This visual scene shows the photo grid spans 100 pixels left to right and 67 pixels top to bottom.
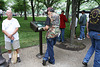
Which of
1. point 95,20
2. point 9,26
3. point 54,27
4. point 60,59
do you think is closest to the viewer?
point 95,20

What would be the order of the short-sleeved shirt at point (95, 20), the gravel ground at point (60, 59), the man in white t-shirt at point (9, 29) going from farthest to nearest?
the gravel ground at point (60, 59)
the man in white t-shirt at point (9, 29)
the short-sleeved shirt at point (95, 20)

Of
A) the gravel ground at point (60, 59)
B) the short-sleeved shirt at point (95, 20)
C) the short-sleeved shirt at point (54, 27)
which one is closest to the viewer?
the short-sleeved shirt at point (95, 20)

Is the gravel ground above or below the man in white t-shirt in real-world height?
below

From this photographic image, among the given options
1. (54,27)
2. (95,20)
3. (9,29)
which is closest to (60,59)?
(54,27)

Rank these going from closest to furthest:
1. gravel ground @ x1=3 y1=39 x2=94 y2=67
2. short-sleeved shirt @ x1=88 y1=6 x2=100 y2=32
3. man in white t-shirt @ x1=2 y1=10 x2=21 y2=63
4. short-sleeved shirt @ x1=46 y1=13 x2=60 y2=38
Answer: short-sleeved shirt @ x1=88 y1=6 x2=100 y2=32, short-sleeved shirt @ x1=46 y1=13 x2=60 y2=38, man in white t-shirt @ x1=2 y1=10 x2=21 y2=63, gravel ground @ x1=3 y1=39 x2=94 y2=67

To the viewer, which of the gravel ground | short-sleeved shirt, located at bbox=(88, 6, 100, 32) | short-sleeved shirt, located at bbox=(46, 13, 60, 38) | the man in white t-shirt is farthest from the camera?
the gravel ground

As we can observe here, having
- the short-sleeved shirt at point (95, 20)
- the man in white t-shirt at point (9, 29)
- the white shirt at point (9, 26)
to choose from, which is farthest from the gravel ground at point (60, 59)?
the short-sleeved shirt at point (95, 20)

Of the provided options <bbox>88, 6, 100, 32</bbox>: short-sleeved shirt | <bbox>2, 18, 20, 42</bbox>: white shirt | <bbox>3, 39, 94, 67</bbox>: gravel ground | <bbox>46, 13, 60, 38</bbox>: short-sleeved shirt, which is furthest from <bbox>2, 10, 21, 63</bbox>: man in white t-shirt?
<bbox>88, 6, 100, 32</bbox>: short-sleeved shirt

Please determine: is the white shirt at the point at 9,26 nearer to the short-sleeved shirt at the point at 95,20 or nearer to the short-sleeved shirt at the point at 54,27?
the short-sleeved shirt at the point at 54,27

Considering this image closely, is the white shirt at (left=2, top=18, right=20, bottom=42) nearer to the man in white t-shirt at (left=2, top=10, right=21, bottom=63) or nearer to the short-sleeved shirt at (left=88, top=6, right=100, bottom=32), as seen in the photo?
the man in white t-shirt at (left=2, top=10, right=21, bottom=63)

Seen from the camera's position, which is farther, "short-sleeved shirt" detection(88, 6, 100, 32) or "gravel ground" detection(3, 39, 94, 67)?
"gravel ground" detection(3, 39, 94, 67)

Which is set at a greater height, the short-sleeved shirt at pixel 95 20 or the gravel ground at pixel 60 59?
the short-sleeved shirt at pixel 95 20

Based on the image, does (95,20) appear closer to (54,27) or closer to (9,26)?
(54,27)

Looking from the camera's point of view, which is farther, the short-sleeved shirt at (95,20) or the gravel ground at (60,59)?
the gravel ground at (60,59)
